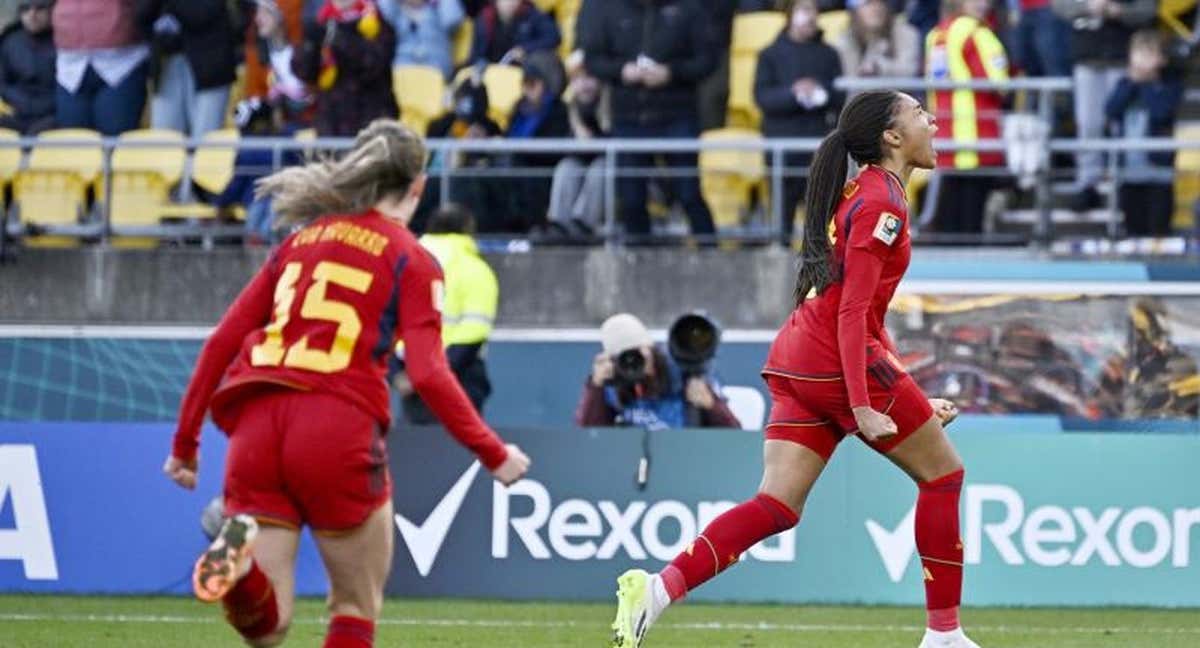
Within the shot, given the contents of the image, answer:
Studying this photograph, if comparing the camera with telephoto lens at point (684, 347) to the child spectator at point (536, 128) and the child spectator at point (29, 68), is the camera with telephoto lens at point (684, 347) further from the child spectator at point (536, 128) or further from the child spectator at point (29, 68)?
the child spectator at point (29, 68)

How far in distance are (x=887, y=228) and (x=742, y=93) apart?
31.2 ft

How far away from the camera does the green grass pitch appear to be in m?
10.6

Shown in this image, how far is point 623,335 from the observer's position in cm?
1326

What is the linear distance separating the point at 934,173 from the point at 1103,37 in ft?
4.88

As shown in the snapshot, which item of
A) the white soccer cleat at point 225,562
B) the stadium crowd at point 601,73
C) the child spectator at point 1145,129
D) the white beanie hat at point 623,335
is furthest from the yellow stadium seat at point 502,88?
the white soccer cleat at point 225,562

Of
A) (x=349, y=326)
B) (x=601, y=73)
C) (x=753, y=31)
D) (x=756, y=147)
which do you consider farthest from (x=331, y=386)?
(x=753, y=31)

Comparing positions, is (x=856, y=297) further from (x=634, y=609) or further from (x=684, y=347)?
(x=684, y=347)

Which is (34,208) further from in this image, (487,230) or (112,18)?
(487,230)

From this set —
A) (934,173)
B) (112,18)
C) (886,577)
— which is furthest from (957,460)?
(112,18)

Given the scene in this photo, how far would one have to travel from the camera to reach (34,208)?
18125mm

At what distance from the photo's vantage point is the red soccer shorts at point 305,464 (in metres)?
7.02

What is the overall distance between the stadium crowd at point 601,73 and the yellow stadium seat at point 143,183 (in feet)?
1.59

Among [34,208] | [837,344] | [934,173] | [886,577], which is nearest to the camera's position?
[837,344]

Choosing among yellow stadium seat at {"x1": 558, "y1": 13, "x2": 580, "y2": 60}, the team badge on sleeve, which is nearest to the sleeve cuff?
the team badge on sleeve
